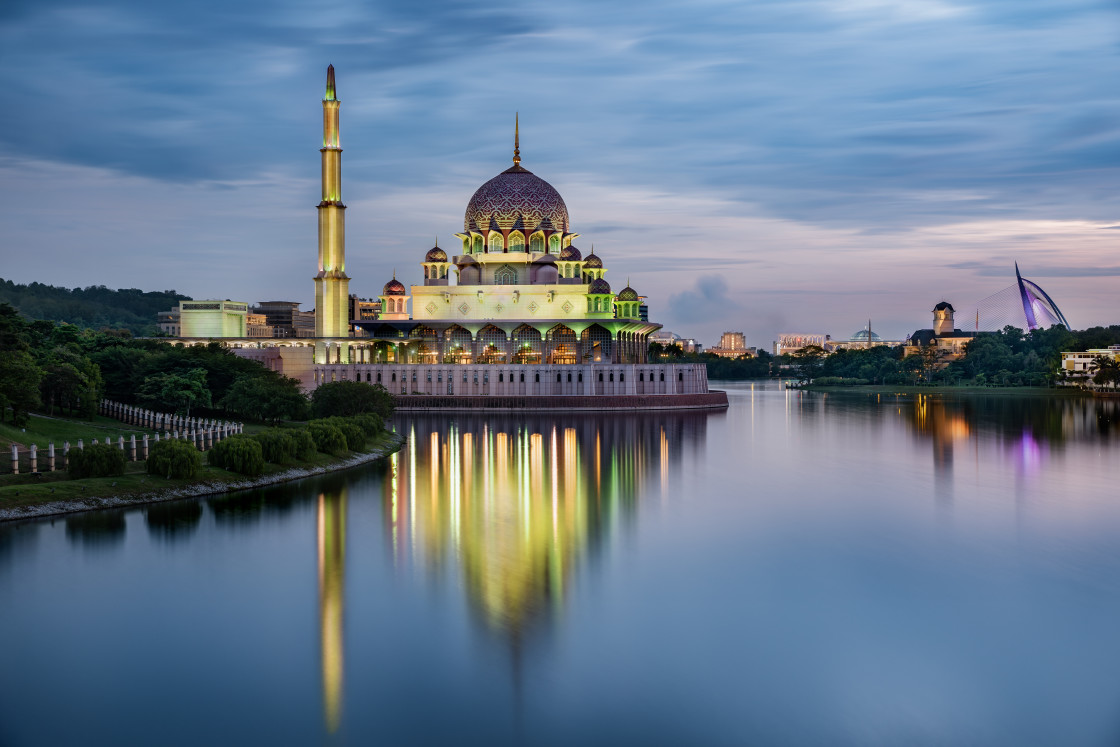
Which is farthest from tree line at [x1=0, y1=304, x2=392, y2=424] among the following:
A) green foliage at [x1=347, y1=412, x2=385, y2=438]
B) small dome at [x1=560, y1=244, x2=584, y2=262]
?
small dome at [x1=560, y1=244, x2=584, y2=262]

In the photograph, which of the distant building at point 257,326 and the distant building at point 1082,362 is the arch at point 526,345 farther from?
the distant building at point 1082,362

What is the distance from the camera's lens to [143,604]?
18594mm

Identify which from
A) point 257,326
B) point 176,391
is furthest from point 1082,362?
point 176,391

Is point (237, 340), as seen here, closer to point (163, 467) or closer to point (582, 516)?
point (163, 467)

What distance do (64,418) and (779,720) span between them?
2952cm

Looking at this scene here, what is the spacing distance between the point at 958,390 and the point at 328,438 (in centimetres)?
8955

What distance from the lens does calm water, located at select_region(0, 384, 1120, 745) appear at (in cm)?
1351

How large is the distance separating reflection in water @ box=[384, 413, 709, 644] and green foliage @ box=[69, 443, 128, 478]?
7.22 m

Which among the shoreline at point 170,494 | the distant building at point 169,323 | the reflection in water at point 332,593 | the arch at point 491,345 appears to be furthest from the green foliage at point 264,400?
the distant building at point 169,323

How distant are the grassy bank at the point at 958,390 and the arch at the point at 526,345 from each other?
51.2 metres

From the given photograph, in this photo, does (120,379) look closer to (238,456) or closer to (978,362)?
(238,456)

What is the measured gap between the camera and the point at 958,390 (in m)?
110

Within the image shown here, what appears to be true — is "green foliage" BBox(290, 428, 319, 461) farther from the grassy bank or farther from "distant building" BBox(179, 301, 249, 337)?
the grassy bank

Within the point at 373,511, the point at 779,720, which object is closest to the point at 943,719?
the point at 779,720
